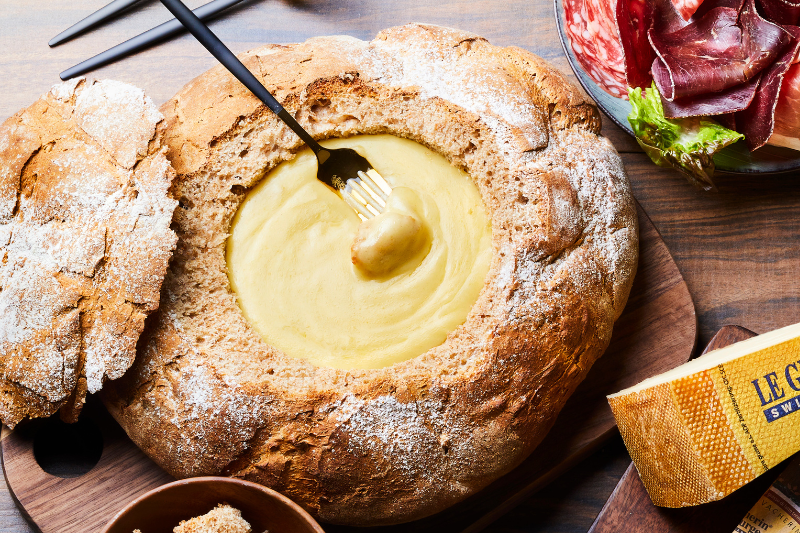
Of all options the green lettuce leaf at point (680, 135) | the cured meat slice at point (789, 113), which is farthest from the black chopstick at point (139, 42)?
the cured meat slice at point (789, 113)

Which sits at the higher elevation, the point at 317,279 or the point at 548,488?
the point at 317,279

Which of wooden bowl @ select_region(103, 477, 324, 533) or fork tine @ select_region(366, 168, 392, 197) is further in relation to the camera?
fork tine @ select_region(366, 168, 392, 197)

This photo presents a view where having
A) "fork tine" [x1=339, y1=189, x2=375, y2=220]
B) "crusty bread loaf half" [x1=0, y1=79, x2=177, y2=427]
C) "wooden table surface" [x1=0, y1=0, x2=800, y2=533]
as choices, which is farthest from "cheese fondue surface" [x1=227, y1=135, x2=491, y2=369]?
"wooden table surface" [x1=0, y1=0, x2=800, y2=533]

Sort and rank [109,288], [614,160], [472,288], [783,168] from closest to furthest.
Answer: [109,288]
[472,288]
[614,160]
[783,168]

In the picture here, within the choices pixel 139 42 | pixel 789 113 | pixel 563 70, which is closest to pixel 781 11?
pixel 789 113

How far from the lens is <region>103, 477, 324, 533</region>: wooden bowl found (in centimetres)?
155

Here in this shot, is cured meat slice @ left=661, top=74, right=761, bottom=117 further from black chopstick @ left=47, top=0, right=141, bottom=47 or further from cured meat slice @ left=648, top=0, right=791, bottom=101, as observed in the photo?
black chopstick @ left=47, top=0, right=141, bottom=47

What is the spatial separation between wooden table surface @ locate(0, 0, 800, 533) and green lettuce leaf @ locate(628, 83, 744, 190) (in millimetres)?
165

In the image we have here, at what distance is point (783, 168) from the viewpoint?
6.68 ft

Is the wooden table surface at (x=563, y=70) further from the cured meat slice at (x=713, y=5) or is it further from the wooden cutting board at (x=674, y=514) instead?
the cured meat slice at (x=713, y=5)

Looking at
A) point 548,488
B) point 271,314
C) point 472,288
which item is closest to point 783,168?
point 472,288

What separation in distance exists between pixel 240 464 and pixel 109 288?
1.95ft

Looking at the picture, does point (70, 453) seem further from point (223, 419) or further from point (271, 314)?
point (271, 314)

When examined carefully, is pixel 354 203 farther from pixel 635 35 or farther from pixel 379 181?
pixel 635 35
